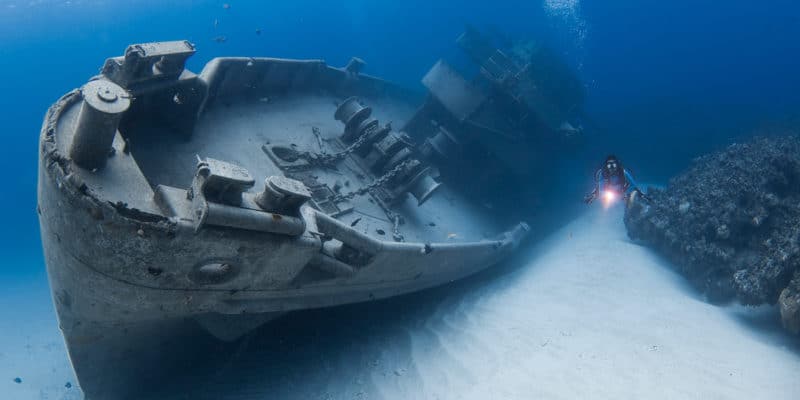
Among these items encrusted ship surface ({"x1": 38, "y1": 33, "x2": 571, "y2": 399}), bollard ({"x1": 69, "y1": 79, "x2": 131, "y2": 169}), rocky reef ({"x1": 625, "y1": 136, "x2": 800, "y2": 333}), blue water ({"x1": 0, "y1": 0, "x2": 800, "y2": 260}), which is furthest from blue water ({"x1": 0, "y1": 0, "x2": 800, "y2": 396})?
bollard ({"x1": 69, "y1": 79, "x2": 131, "y2": 169})

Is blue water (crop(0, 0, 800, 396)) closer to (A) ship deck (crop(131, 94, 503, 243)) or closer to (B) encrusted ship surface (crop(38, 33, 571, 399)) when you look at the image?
(A) ship deck (crop(131, 94, 503, 243))

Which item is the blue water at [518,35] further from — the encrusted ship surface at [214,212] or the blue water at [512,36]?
the encrusted ship surface at [214,212]

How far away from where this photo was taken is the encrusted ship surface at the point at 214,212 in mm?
2594

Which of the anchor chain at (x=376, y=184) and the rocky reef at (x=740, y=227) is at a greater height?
the rocky reef at (x=740, y=227)

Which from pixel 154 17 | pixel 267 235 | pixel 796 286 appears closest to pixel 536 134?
pixel 796 286

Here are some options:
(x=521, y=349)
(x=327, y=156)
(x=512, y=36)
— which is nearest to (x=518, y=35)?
(x=512, y=36)

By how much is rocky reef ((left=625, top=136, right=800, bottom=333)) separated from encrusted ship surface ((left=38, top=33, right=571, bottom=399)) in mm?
3306

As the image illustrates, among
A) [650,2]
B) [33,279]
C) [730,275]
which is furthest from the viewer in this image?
[650,2]

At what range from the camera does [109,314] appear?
316cm

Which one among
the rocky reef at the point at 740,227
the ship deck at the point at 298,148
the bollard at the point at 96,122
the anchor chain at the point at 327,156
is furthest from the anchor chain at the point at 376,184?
the rocky reef at the point at 740,227

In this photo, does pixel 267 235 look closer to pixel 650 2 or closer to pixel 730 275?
pixel 730 275

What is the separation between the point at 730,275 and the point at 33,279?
23572mm

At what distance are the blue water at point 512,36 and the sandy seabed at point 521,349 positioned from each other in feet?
48.4

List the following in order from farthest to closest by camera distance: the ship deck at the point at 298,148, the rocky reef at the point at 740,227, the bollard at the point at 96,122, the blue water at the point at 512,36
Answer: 1. the blue water at the point at 512,36
2. the rocky reef at the point at 740,227
3. the ship deck at the point at 298,148
4. the bollard at the point at 96,122
